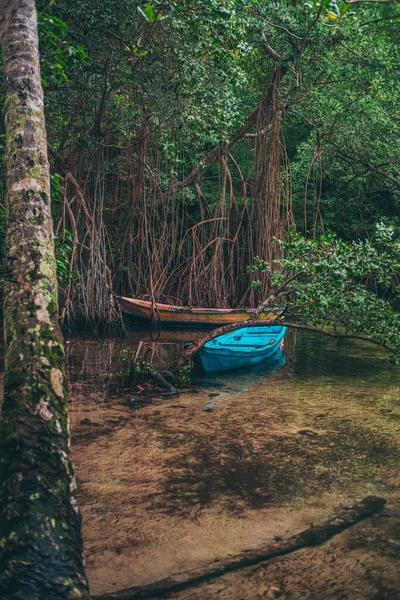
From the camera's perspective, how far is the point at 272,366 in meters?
7.76

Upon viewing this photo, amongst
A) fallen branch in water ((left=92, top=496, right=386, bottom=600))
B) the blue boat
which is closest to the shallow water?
fallen branch in water ((left=92, top=496, right=386, bottom=600))

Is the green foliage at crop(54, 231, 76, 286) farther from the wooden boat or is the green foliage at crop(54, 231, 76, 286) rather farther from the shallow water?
the wooden boat

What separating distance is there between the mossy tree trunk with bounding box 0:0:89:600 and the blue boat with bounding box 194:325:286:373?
4.07m

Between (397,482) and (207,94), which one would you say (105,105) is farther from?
(397,482)

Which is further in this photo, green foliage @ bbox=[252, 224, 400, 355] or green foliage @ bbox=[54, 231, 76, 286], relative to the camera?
green foliage @ bbox=[252, 224, 400, 355]

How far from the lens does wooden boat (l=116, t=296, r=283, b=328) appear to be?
9742mm

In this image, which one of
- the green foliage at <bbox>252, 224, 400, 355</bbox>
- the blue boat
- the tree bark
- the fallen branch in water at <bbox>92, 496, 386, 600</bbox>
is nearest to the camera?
the fallen branch in water at <bbox>92, 496, 386, 600</bbox>

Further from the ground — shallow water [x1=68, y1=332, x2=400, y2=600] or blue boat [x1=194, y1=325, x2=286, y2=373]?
blue boat [x1=194, y1=325, x2=286, y2=373]

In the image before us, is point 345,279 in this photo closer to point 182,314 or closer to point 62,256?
point 62,256

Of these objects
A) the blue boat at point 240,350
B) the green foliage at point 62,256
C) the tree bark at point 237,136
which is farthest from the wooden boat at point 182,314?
the green foliage at point 62,256

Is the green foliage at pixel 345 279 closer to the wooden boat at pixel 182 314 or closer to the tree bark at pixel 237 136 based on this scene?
the wooden boat at pixel 182 314

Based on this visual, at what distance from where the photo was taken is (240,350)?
7152mm

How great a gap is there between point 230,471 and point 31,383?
1.83m

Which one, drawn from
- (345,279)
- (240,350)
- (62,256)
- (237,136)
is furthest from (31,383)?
(237,136)
